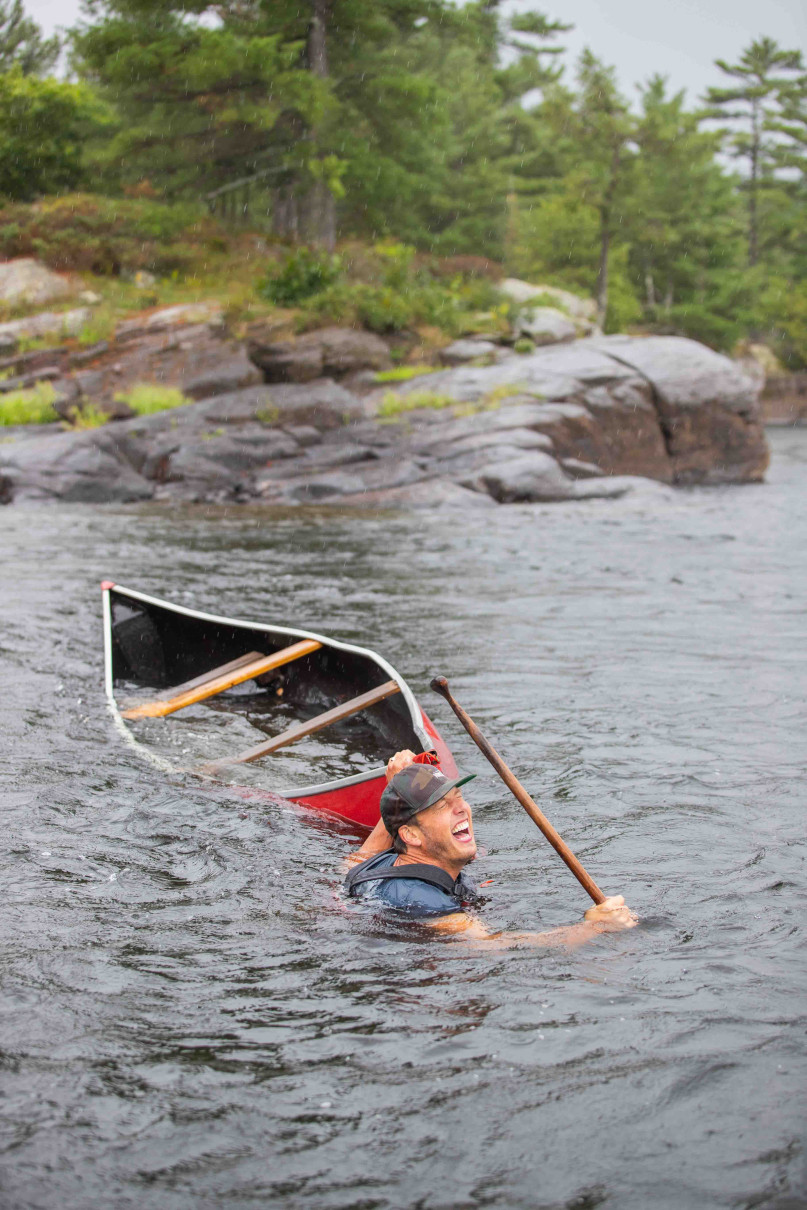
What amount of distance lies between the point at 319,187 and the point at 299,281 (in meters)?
3.92

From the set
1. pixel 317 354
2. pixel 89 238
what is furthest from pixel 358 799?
pixel 89 238

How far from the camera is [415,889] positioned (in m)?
4.09

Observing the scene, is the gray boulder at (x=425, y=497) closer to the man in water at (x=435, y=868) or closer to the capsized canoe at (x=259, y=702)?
the capsized canoe at (x=259, y=702)

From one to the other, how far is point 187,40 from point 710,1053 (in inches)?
997

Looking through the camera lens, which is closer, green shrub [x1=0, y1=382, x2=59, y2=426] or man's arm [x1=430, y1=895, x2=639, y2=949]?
man's arm [x1=430, y1=895, x2=639, y2=949]

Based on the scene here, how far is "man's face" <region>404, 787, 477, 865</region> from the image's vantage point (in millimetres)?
4082

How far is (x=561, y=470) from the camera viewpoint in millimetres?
19125

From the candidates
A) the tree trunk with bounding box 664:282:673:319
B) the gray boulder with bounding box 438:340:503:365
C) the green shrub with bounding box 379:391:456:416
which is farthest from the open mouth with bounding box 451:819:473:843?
the tree trunk with bounding box 664:282:673:319

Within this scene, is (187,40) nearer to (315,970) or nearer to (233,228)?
(233,228)

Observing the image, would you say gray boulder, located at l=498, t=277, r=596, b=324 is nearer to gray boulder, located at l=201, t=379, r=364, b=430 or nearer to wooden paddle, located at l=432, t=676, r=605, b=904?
gray boulder, located at l=201, t=379, r=364, b=430

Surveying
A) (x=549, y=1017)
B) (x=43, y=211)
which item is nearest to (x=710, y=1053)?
(x=549, y=1017)

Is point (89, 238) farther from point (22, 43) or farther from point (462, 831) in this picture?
point (462, 831)

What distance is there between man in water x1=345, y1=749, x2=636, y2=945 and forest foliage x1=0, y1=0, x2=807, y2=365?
20646 mm

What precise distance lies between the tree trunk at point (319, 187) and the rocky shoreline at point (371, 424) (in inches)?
182
